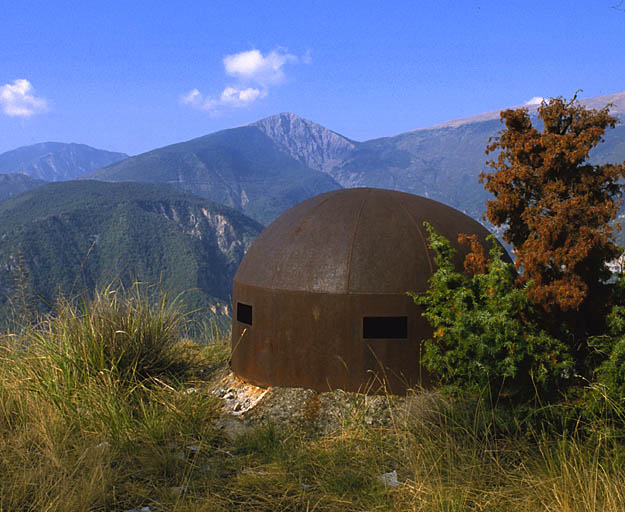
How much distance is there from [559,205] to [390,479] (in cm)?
292

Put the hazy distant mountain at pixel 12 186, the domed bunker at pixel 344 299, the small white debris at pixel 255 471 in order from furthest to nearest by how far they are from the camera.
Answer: the hazy distant mountain at pixel 12 186 < the domed bunker at pixel 344 299 < the small white debris at pixel 255 471

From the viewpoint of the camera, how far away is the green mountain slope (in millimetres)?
84375

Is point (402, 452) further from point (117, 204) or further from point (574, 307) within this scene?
point (117, 204)

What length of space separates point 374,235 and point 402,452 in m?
2.52

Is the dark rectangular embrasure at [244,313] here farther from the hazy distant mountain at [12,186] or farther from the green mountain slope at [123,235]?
the hazy distant mountain at [12,186]

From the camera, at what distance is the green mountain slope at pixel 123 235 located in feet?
277

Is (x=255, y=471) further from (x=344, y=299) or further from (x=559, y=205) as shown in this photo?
(x=559, y=205)

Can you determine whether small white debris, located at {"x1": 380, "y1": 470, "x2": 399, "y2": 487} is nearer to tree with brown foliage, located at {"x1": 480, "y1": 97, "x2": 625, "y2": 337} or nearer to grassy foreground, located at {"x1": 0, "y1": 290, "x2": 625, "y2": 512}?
grassy foreground, located at {"x1": 0, "y1": 290, "x2": 625, "y2": 512}

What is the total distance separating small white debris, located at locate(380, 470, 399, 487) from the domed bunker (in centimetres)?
160

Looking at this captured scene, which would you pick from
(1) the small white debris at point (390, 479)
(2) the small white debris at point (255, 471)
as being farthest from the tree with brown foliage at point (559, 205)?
(2) the small white debris at point (255, 471)

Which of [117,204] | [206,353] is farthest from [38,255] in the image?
[206,353]

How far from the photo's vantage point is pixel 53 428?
4828 millimetres

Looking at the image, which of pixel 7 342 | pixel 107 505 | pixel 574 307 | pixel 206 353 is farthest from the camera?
pixel 206 353

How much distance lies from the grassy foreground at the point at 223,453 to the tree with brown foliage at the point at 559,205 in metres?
1.27
